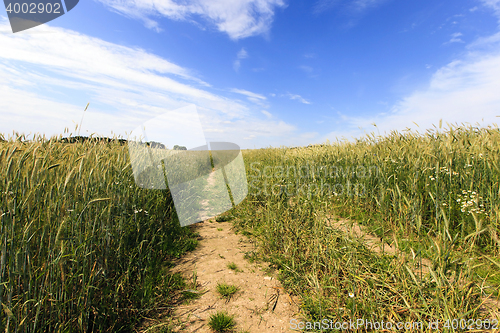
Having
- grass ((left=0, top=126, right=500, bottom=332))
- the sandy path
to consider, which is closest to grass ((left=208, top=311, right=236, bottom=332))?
the sandy path

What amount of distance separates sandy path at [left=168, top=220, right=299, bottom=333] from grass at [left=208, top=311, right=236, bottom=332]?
50 mm

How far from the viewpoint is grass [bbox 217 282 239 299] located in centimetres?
249

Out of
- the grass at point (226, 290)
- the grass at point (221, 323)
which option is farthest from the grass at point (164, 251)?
the grass at point (221, 323)

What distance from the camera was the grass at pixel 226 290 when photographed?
8.17ft

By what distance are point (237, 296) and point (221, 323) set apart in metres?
0.47

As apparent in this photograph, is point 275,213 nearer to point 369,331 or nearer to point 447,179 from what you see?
point 369,331

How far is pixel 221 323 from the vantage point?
201 cm

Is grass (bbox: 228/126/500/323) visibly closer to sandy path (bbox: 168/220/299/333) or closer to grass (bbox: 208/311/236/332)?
sandy path (bbox: 168/220/299/333)

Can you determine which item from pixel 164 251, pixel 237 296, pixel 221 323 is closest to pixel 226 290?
pixel 237 296

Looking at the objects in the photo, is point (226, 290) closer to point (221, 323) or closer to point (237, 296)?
point (237, 296)

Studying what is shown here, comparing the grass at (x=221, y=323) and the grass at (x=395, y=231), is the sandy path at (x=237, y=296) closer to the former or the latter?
the grass at (x=221, y=323)

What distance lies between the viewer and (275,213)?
12.1 feet

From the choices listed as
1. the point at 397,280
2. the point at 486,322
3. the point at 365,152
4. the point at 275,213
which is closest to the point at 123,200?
the point at 275,213

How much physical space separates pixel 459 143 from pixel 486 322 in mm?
3477
